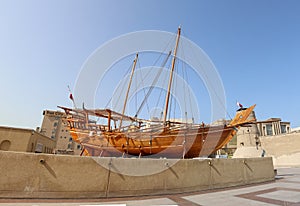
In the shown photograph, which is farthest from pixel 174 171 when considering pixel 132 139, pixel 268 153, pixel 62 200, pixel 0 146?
pixel 268 153

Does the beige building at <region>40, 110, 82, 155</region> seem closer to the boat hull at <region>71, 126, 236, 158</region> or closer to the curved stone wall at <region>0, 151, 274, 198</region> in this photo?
the boat hull at <region>71, 126, 236, 158</region>

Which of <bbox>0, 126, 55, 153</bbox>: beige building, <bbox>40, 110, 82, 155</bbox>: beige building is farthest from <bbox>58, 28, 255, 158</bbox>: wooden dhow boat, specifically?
<bbox>40, 110, 82, 155</bbox>: beige building

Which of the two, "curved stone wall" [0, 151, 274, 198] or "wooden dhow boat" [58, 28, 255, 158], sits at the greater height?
"wooden dhow boat" [58, 28, 255, 158]

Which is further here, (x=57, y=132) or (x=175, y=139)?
(x=57, y=132)

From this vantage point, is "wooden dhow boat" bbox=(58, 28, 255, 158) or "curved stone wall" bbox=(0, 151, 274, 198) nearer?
"curved stone wall" bbox=(0, 151, 274, 198)

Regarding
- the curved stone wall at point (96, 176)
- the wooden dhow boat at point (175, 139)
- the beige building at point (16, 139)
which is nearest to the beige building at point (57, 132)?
the beige building at point (16, 139)

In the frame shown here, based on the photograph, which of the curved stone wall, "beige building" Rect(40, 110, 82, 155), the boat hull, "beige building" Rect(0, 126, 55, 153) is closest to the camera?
the curved stone wall

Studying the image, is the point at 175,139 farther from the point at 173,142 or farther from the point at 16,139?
the point at 16,139

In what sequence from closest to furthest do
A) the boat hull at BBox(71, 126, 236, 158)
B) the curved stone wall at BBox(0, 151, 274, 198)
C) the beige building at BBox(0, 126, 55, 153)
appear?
1. the curved stone wall at BBox(0, 151, 274, 198)
2. the boat hull at BBox(71, 126, 236, 158)
3. the beige building at BBox(0, 126, 55, 153)

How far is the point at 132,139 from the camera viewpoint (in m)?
13.1

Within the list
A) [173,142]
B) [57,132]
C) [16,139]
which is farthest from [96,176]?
[57,132]

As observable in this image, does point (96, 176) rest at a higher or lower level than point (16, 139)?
lower

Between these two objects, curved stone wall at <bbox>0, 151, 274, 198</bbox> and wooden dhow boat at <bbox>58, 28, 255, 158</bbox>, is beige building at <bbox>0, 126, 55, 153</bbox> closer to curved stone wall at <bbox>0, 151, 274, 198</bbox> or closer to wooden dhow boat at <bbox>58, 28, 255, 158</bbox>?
wooden dhow boat at <bbox>58, 28, 255, 158</bbox>

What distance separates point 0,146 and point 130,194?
17.6m
